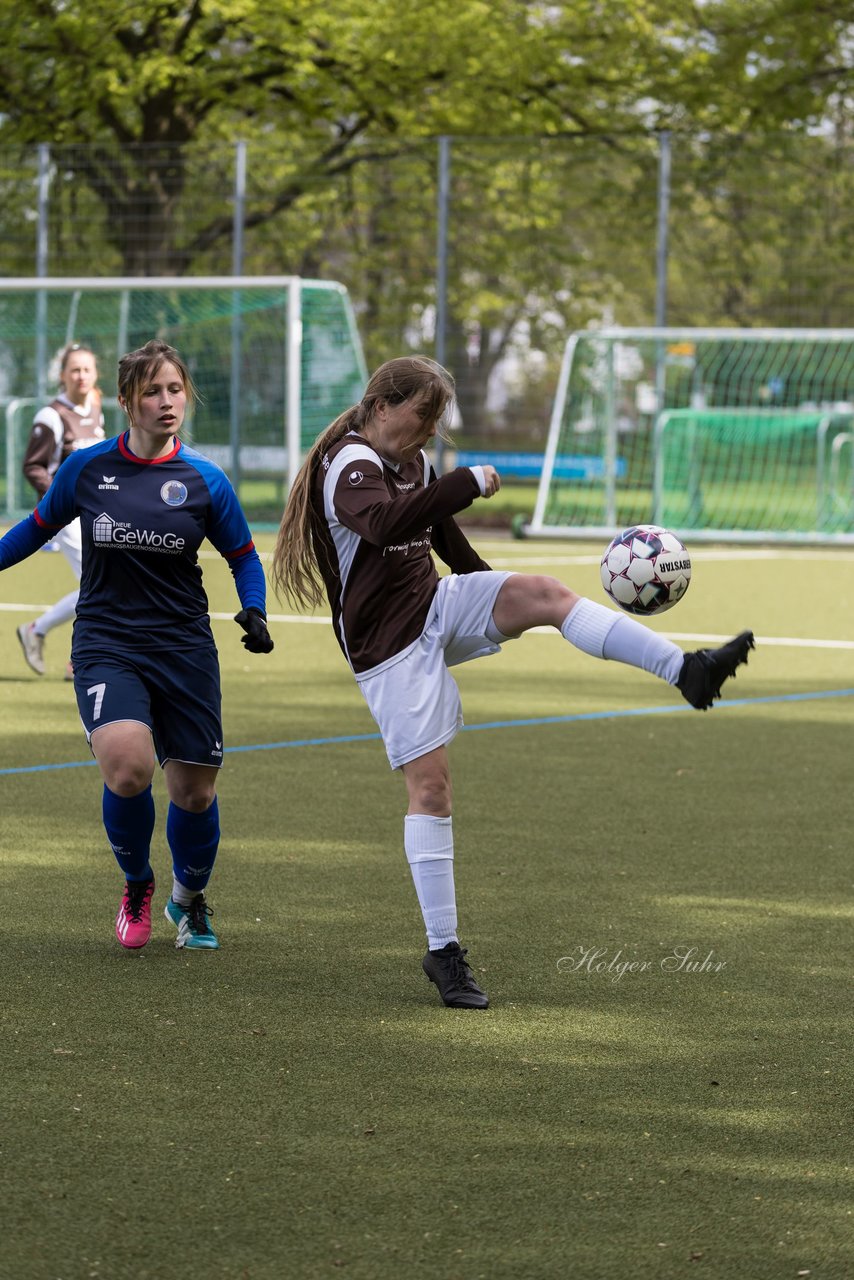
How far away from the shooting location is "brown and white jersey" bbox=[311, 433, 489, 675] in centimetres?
444

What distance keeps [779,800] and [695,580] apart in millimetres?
10150

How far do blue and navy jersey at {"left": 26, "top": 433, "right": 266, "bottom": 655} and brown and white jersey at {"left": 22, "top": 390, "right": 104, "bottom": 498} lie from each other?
5053mm

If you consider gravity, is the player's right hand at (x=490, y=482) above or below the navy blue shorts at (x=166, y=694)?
above

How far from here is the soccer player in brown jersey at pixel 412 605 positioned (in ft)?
14.9

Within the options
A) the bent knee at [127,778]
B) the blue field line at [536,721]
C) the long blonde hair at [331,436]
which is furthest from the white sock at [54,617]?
the long blonde hair at [331,436]

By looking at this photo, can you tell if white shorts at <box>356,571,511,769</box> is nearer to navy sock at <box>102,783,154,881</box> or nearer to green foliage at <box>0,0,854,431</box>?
navy sock at <box>102,783,154,881</box>

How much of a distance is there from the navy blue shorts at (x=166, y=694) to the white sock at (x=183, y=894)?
368 millimetres

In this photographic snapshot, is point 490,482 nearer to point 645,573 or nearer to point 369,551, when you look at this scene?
point 369,551

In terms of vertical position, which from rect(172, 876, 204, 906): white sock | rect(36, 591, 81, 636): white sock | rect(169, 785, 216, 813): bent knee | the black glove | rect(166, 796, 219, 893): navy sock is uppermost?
the black glove

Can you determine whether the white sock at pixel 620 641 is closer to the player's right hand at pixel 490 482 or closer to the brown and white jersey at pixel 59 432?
the player's right hand at pixel 490 482

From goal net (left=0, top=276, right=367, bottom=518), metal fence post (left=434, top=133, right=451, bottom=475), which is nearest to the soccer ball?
goal net (left=0, top=276, right=367, bottom=518)

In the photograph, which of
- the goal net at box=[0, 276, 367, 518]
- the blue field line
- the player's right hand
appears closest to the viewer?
the player's right hand

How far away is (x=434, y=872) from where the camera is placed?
459cm

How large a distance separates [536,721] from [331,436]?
15.6 feet
